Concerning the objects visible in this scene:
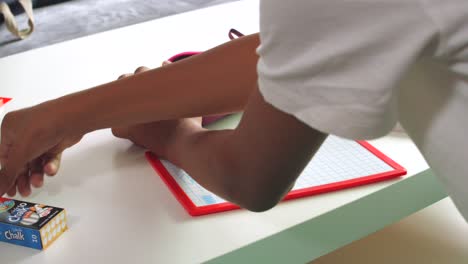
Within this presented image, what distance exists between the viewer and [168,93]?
676mm

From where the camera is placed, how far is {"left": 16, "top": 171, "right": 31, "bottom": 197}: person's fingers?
2.38 feet

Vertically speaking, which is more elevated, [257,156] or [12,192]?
[257,156]

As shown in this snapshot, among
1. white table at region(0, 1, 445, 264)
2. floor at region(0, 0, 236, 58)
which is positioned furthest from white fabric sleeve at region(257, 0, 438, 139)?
floor at region(0, 0, 236, 58)

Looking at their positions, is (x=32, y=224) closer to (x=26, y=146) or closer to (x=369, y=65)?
(x=26, y=146)

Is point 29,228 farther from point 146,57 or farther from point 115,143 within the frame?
point 146,57

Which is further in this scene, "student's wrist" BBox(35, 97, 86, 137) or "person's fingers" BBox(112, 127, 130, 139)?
"person's fingers" BBox(112, 127, 130, 139)

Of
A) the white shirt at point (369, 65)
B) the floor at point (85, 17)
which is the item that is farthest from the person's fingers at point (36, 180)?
the floor at point (85, 17)

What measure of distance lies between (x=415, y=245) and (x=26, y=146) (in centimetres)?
56

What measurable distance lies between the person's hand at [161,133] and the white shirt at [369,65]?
34cm

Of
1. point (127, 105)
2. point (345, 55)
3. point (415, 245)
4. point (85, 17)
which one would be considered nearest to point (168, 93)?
point (127, 105)

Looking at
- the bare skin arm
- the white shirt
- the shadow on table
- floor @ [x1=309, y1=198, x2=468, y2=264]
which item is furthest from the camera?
floor @ [x1=309, y1=198, x2=468, y2=264]

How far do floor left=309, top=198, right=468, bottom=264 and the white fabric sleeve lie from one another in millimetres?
502

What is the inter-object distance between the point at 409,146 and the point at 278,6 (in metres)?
0.46

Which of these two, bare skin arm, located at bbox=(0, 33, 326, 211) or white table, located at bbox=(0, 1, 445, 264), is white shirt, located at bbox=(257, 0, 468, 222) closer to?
bare skin arm, located at bbox=(0, 33, 326, 211)
